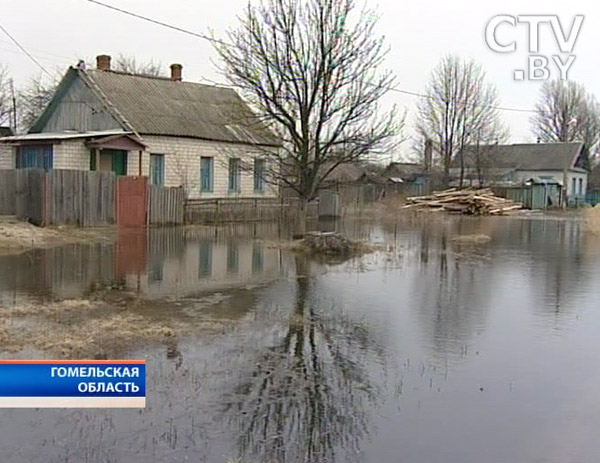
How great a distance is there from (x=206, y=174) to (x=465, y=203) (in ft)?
58.7

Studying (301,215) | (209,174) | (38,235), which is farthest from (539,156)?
(38,235)

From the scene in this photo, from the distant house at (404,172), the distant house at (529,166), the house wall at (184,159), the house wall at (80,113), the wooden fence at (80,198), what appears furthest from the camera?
the distant house at (404,172)

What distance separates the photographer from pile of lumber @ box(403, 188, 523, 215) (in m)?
42.3

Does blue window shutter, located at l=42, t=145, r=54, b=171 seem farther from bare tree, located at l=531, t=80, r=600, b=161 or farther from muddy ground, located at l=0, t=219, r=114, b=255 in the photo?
bare tree, located at l=531, t=80, r=600, b=161

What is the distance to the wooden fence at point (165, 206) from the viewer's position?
2478 cm

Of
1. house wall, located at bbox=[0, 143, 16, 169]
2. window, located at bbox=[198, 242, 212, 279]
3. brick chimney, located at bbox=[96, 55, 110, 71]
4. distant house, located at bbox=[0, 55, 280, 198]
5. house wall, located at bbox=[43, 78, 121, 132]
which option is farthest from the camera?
brick chimney, located at bbox=[96, 55, 110, 71]

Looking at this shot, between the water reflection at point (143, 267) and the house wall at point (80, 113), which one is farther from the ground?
the house wall at point (80, 113)

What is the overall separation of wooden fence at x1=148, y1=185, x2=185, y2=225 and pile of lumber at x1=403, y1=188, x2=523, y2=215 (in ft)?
69.5

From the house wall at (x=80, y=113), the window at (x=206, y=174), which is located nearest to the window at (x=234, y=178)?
the window at (x=206, y=174)

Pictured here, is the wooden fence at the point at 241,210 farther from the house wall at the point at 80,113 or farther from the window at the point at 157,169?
the house wall at the point at 80,113

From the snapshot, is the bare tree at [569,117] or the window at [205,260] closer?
the window at [205,260]

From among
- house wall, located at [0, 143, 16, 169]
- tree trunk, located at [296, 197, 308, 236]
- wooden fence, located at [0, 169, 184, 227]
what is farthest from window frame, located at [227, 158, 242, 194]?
wooden fence, located at [0, 169, 184, 227]

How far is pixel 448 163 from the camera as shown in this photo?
53.2m

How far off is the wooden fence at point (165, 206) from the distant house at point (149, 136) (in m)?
2.79
